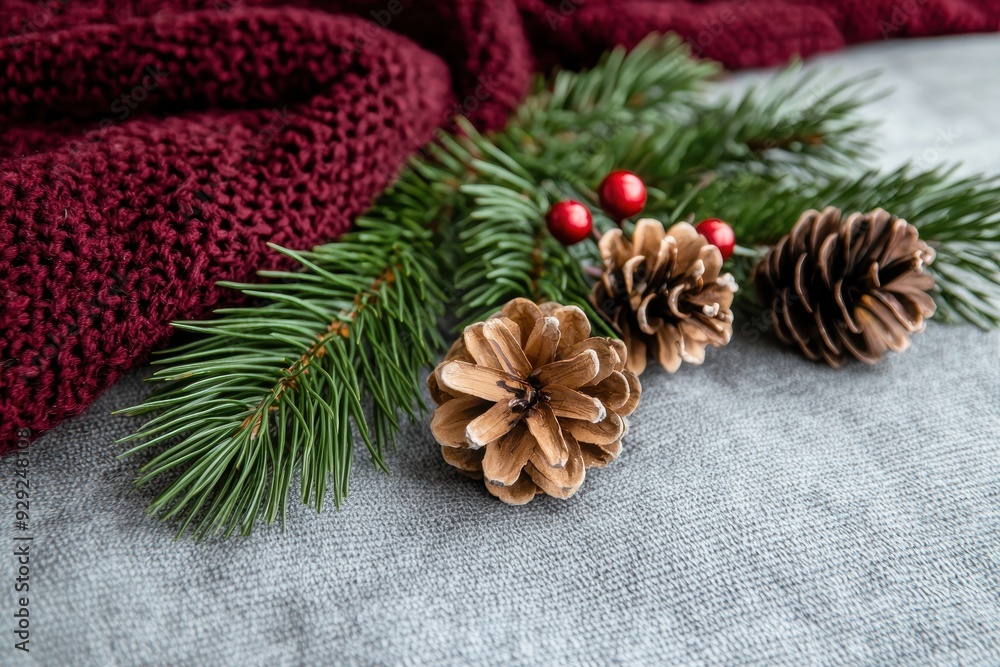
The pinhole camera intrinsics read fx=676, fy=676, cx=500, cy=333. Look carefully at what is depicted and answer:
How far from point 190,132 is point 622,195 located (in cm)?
30

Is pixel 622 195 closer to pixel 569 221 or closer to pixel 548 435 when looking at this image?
pixel 569 221

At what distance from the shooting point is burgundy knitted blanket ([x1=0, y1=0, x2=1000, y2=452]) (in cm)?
38

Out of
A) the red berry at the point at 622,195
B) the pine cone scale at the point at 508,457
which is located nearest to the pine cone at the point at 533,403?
the pine cone scale at the point at 508,457

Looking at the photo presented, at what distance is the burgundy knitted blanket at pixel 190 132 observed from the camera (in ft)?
1.26

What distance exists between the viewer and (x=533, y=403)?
0.38 meters

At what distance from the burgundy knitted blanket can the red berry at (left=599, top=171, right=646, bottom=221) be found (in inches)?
6.4

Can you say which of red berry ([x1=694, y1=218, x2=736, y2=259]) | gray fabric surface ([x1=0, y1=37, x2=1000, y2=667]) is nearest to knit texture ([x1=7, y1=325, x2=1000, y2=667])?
gray fabric surface ([x1=0, y1=37, x2=1000, y2=667])

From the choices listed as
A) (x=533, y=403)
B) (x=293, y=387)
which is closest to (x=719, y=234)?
(x=533, y=403)

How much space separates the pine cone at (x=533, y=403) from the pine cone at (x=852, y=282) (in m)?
0.16

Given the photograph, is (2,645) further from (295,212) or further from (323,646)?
(295,212)

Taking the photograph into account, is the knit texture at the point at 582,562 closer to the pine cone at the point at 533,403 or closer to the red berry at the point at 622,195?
the pine cone at the point at 533,403

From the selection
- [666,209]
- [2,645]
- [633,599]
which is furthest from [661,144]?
[2,645]

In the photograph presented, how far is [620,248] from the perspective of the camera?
0.45 metres

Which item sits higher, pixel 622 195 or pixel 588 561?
pixel 622 195
